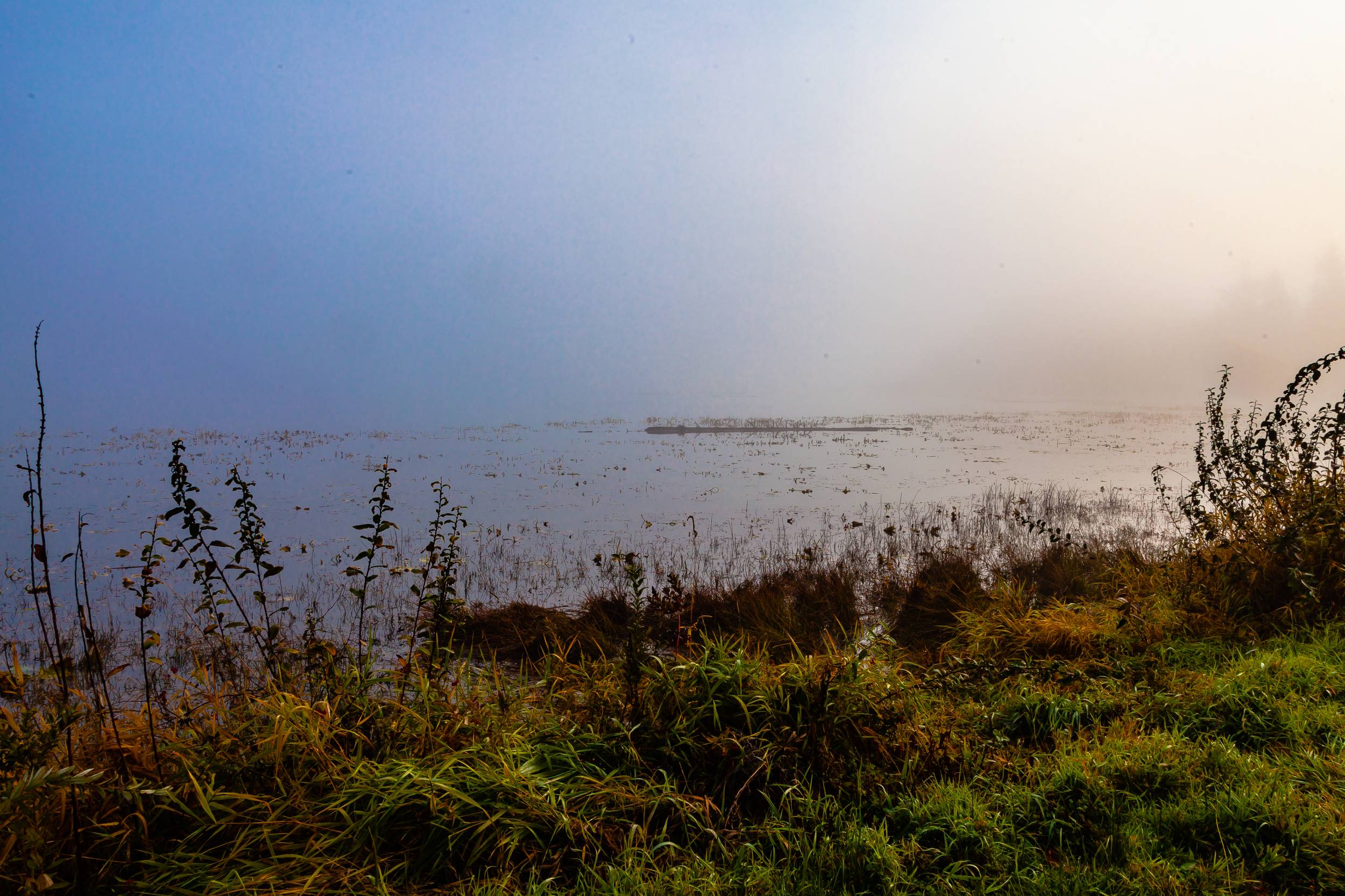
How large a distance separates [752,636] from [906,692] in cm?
301

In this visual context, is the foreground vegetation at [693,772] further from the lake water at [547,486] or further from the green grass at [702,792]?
the lake water at [547,486]

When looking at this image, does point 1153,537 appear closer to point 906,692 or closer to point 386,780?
point 906,692

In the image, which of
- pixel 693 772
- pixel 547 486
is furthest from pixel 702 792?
pixel 547 486

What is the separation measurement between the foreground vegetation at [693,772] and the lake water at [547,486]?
5.18ft

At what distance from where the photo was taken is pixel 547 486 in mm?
18656

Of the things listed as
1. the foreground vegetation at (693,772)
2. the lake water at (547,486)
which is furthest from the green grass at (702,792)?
the lake water at (547,486)

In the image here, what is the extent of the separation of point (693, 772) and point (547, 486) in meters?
15.5

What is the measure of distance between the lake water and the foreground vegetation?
1578mm

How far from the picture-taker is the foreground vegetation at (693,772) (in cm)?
279

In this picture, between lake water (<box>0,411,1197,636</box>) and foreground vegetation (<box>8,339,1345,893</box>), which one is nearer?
foreground vegetation (<box>8,339,1345,893</box>)

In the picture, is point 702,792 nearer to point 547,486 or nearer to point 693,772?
point 693,772

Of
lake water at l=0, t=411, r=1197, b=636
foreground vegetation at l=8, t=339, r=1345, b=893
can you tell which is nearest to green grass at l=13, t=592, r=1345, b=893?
foreground vegetation at l=8, t=339, r=1345, b=893

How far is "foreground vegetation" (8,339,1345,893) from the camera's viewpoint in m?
2.79

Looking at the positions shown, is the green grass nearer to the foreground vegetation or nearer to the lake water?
the foreground vegetation
